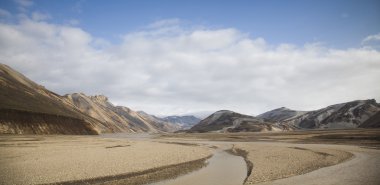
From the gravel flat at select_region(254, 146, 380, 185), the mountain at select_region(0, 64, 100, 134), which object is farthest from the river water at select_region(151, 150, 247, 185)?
the mountain at select_region(0, 64, 100, 134)

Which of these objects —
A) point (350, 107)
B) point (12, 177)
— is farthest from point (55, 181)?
point (350, 107)

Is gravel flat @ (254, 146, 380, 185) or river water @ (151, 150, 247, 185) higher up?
gravel flat @ (254, 146, 380, 185)

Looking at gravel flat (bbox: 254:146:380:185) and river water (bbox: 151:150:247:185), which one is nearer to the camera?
gravel flat (bbox: 254:146:380:185)

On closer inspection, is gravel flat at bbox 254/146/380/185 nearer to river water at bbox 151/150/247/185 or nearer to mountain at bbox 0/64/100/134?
river water at bbox 151/150/247/185

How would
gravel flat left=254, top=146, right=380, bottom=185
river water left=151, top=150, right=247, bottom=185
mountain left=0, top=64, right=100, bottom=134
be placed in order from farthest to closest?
mountain left=0, top=64, right=100, bottom=134 < river water left=151, top=150, right=247, bottom=185 < gravel flat left=254, top=146, right=380, bottom=185

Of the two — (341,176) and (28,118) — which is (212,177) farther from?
(28,118)

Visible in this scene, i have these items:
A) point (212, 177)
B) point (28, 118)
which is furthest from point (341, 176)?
point (28, 118)

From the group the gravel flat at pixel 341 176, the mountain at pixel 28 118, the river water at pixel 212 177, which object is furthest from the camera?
the mountain at pixel 28 118

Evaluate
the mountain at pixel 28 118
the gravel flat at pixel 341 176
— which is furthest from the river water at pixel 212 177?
the mountain at pixel 28 118

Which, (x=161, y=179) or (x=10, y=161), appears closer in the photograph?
(x=161, y=179)

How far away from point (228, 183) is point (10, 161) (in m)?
20.3

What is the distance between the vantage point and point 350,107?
200 m

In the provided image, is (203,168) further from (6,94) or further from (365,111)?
(365,111)

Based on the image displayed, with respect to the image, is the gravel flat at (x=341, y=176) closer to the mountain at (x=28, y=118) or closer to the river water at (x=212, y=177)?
the river water at (x=212, y=177)
